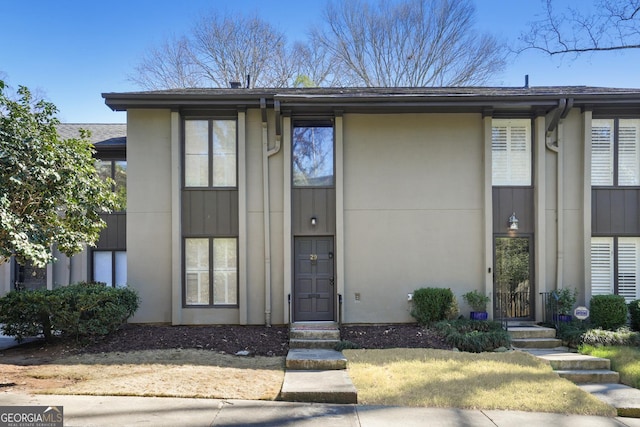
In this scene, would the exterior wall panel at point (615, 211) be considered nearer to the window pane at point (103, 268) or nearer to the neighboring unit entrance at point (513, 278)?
the neighboring unit entrance at point (513, 278)

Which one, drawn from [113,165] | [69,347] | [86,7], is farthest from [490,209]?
[86,7]

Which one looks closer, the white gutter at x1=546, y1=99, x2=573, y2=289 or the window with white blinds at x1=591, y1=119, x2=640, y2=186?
the white gutter at x1=546, y1=99, x2=573, y2=289

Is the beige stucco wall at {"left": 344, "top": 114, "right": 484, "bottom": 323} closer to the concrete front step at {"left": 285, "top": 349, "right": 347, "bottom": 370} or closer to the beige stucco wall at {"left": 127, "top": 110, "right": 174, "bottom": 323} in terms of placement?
the concrete front step at {"left": 285, "top": 349, "right": 347, "bottom": 370}

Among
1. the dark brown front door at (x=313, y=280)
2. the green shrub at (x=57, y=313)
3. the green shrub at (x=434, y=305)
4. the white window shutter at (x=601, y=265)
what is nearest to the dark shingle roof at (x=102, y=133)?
the green shrub at (x=57, y=313)

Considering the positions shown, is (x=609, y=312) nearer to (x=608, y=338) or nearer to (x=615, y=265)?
(x=608, y=338)

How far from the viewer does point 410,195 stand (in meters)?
11.0

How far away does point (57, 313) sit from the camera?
8.86 meters

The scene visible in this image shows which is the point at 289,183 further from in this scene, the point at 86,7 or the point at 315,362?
the point at 86,7

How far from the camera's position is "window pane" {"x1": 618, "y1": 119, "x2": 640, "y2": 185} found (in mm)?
11031

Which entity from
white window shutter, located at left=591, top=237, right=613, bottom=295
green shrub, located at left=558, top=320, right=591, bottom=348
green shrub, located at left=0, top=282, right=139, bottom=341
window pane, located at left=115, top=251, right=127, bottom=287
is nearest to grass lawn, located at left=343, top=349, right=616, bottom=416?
green shrub, located at left=558, top=320, right=591, bottom=348

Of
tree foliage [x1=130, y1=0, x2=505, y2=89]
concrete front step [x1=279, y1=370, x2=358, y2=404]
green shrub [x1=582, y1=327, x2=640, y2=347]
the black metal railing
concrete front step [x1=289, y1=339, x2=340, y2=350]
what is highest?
tree foliage [x1=130, y1=0, x2=505, y2=89]

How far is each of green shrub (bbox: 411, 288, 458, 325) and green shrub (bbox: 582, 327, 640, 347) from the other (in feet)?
8.40

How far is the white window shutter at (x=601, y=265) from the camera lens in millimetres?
10938

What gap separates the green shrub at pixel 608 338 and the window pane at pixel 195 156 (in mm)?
8622
